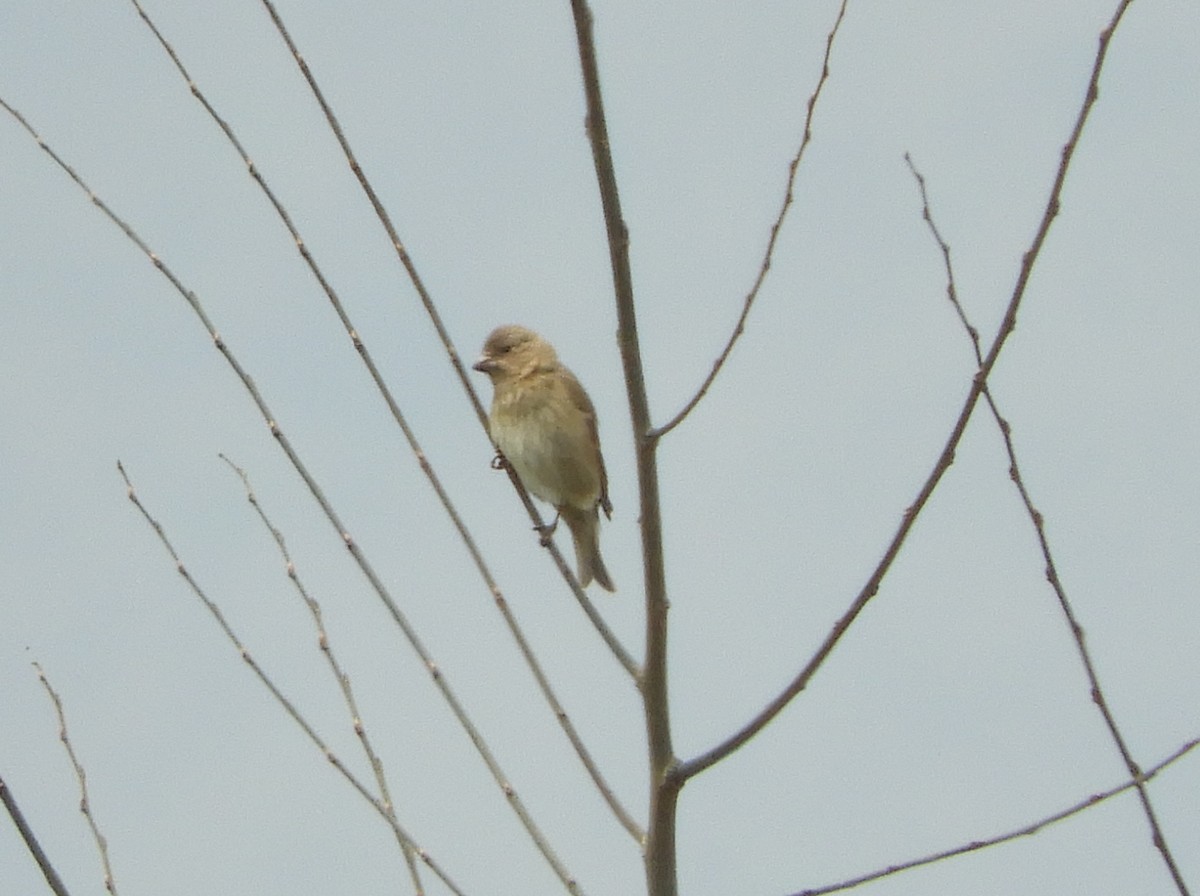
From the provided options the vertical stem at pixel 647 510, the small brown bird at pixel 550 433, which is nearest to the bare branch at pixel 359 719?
the vertical stem at pixel 647 510

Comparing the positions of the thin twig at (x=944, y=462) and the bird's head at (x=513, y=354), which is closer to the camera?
the thin twig at (x=944, y=462)

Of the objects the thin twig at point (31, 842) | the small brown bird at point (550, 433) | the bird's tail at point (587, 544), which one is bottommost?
the thin twig at point (31, 842)

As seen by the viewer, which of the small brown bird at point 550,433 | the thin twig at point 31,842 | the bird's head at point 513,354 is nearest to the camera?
the thin twig at point 31,842

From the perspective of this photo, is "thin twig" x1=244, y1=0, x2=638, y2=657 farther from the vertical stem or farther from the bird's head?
the bird's head

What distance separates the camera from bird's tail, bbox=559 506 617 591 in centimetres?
838

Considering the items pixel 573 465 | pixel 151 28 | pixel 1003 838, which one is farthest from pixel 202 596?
pixel 573 465

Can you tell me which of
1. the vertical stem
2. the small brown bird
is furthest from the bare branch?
the small brown bird

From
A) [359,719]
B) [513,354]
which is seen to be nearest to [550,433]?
[513,354]

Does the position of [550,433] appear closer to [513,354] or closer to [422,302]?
[513,354]

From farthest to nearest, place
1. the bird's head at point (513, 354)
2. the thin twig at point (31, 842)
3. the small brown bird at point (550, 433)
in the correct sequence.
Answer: the bird's head at point (513, 354), the small brown bird at point (550, 433), the thin twig at point (31, 842)

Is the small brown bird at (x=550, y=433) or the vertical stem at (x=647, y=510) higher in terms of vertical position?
the small brown bird at (x=550, y=433)

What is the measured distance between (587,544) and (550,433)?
684mm

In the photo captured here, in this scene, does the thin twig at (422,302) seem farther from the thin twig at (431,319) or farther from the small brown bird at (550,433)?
the small brown bird at (550,433)

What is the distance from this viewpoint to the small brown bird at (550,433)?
8.05 meters
